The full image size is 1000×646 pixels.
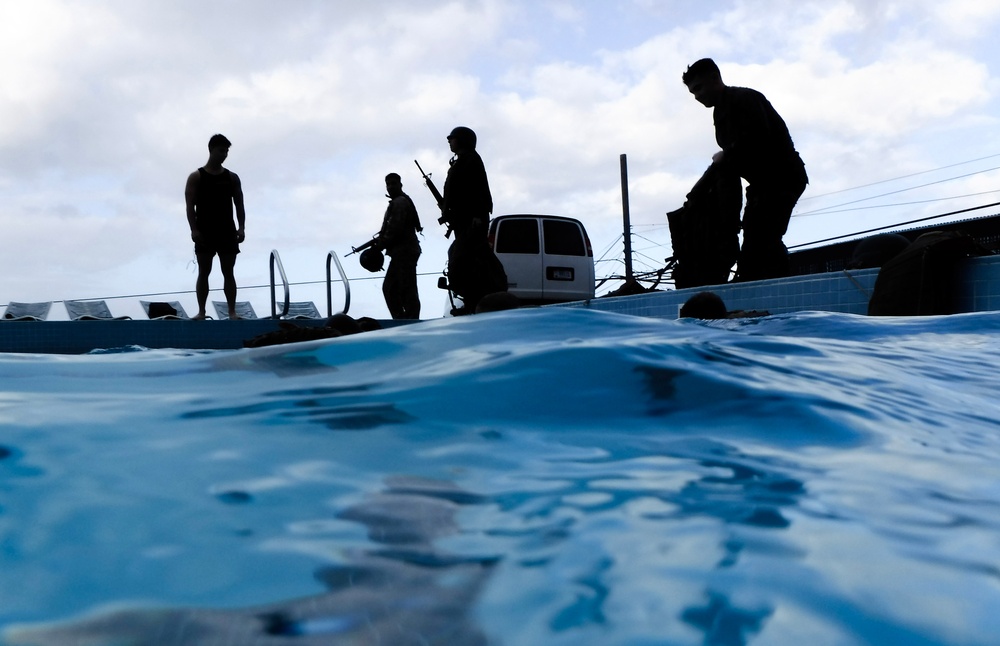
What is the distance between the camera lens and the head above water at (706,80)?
231 inches

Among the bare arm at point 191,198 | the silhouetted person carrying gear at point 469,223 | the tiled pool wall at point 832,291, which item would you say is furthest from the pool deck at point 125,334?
the tiled pool wall at point 832,291

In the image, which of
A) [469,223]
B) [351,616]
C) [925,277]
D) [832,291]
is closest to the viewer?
[351,616]

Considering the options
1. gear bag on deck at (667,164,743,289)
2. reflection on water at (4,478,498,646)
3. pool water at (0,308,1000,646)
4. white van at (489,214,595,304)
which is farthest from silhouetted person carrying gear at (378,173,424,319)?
reflection on water at (4,478,498,646)

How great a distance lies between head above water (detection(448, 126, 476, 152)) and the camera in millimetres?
6574

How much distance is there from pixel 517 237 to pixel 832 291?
6.09m

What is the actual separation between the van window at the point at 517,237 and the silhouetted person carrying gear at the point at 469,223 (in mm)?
4546

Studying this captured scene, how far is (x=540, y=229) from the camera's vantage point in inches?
453

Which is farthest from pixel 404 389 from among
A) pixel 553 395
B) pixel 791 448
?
pixel 791 448

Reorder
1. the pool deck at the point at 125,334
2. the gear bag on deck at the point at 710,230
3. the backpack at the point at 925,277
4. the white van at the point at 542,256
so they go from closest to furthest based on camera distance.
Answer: the backpack at the point at 925,277 < the gear bag on deck at the point at 710,230 < the pool deck at the point at 125,334 < the white van at the point at 542,256

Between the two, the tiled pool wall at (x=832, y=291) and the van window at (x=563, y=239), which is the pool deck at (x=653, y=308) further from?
the van window at (x=563, y=239)

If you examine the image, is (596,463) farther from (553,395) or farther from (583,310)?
(583,310)

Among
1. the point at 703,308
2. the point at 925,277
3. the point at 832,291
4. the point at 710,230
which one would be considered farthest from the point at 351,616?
the point at 710,230

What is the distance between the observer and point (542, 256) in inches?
450

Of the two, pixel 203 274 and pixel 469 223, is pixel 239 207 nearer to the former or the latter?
pixel 203 274
